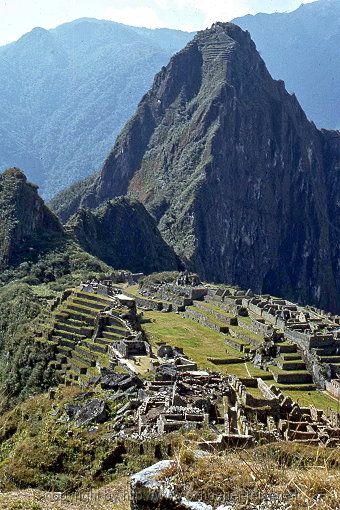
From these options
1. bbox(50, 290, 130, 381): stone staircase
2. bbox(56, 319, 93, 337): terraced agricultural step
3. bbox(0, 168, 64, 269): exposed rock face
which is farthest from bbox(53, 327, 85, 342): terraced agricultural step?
bbox(0, 168, 64, 269): exposed rock face

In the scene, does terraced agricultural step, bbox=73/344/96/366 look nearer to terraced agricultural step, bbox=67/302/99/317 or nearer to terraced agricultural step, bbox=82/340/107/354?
terraced agricultural step, bbox=82/340/107/354

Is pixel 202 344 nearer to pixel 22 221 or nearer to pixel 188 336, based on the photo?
pixel 188 336

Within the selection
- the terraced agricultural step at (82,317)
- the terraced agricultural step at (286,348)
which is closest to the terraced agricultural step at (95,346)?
the terraced agricultural step at (82,317)

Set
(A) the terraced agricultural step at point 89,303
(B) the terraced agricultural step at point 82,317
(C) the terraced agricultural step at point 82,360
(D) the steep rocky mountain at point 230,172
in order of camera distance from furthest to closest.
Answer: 1. (D) the steep rocky mountain at point 230,172
2. (A) the terraced agricultural step at point 89,303
3. (B) the terraced agricultural step at point 82,317
4. (C) the terraced agricultural step at point 82,360

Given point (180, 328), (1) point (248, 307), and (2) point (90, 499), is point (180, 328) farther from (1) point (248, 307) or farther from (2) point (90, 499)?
(2) point (90, 499)

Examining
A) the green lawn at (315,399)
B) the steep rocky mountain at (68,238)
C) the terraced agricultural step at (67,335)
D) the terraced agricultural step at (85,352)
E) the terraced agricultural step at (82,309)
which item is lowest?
the green lawn at (315,399)

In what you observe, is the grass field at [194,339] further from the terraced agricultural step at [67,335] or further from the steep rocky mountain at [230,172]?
the steep rocky mountain at [230,172]

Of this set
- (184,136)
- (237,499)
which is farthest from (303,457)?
(184,136)
